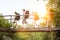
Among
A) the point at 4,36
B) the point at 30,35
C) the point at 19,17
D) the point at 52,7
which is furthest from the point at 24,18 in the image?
the point at 30,35

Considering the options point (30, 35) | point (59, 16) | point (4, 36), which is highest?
point (59, 16)

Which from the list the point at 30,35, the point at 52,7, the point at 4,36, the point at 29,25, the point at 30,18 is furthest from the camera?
the point at 30,35

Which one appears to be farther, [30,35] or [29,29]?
[30,35]

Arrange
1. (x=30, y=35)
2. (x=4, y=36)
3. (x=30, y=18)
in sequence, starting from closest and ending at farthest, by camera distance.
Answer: (x=30, y=18) < (x=4, y=36) < (x=30, y=35)

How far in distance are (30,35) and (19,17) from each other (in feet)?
53.6

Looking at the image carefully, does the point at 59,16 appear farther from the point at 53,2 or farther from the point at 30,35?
the point at 30,35

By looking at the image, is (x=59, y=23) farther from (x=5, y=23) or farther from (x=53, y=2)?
(x=5, y=23)

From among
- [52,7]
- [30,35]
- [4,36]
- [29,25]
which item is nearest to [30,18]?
[29,25]

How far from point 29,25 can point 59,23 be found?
182 inches

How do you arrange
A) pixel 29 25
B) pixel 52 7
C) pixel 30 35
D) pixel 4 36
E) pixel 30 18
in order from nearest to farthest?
pixel 30 18 < pixel 29 25 < pixel 4 36 < pixel 52 7 < pixel 30 35

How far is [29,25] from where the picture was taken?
19484 millimetres

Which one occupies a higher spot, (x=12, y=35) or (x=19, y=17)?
(x=19, y=17)

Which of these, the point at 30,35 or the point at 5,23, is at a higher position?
the point at 5,23

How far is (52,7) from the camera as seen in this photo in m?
24.7
